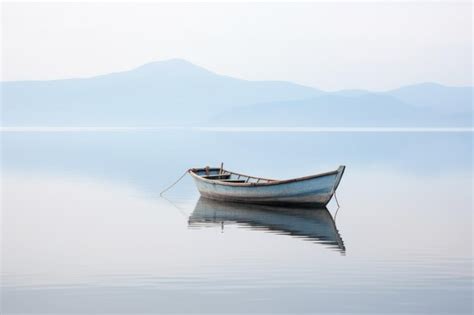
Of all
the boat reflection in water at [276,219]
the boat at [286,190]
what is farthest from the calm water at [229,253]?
the boat at [286,190]

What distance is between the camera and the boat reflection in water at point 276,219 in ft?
75.0

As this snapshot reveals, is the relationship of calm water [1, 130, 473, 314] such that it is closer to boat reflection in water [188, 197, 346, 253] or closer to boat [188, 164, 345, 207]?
boat reflection in water [188, 197, 346, 253]

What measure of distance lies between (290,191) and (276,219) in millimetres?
2279

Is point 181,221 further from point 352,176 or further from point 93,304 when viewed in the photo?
point 352,176

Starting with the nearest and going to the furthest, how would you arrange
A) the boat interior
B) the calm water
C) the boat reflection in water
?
the calm water
the boat reflection in water
the boat interior

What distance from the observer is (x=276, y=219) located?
2580 cm

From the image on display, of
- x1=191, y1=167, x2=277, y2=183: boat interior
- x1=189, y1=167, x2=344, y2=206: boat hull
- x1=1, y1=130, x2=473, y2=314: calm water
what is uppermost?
x1=191, y1=167, x2=277, y2=183: boat interior

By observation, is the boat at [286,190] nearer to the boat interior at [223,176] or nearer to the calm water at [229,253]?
the calm water at [229,253]

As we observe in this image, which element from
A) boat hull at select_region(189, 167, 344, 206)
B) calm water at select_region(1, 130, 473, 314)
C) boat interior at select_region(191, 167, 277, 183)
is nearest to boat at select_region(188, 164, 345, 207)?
boat hull at select_region(189, 167, 344, 206)

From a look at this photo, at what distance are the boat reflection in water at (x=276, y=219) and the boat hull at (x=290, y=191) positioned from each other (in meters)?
0.34

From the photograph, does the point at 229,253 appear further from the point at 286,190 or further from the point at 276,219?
the point at 286,190

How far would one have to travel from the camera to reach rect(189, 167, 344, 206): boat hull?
27109mm

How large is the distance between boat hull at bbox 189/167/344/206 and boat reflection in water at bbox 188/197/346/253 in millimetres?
339

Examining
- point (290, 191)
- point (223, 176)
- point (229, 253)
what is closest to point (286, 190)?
point (290, 191)
